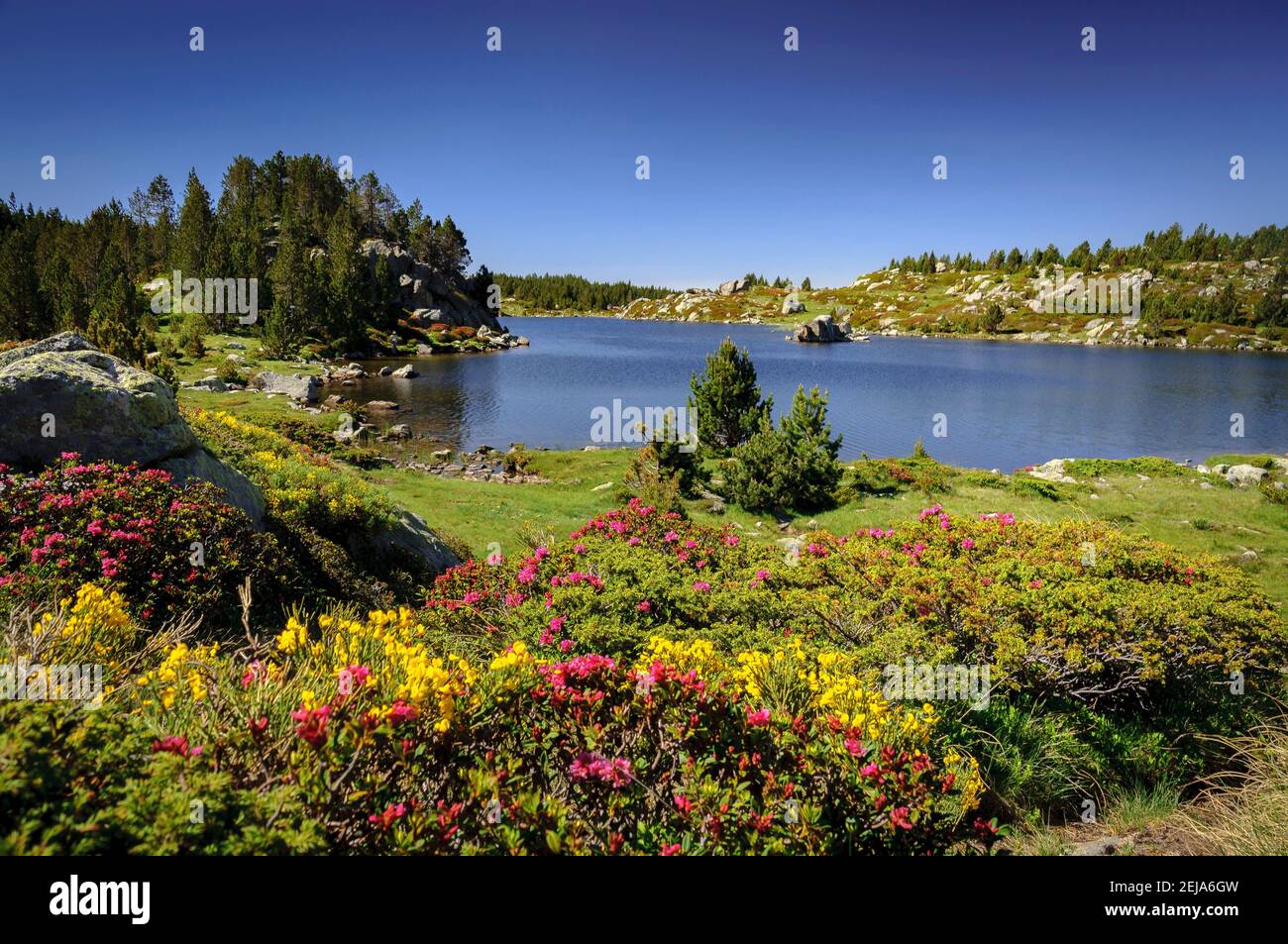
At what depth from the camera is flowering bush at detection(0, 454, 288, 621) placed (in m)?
6.83

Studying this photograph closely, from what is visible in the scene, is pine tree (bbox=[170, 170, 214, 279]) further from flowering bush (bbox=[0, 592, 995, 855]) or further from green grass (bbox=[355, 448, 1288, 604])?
flowering bush (bbox=[0, 592, 995, 855])

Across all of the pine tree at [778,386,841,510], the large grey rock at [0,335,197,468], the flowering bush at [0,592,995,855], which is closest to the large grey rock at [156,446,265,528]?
the large grey rock at [0,335,197,468]

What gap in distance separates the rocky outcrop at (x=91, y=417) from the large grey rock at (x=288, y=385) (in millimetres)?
36917

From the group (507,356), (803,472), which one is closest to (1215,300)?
(507,356)

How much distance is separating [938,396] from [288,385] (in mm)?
59952

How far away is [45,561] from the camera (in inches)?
267

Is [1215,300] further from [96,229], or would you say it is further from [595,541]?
[96,229]

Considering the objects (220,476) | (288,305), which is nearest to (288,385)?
(288,305)

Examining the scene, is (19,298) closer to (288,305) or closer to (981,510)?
(288,305)

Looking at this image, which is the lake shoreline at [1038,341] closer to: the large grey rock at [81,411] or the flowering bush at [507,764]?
the large grey rock at [81,411]

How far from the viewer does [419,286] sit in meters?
102

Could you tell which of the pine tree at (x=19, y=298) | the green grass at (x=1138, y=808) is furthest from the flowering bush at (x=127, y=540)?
the pine tree at (x=19, y=298)

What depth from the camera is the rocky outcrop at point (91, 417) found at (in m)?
8.52

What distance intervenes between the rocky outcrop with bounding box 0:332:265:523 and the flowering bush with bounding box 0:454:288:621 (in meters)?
0.62
